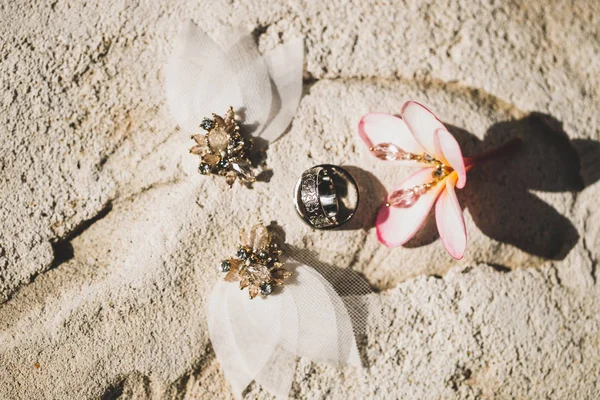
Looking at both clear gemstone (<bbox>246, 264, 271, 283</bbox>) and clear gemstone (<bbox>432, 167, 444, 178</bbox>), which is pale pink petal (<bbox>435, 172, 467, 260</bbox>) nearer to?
clear gemstone (<bbox>432, 167, 444, 178</bbox>)

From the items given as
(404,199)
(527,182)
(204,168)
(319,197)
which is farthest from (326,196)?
(527,182)

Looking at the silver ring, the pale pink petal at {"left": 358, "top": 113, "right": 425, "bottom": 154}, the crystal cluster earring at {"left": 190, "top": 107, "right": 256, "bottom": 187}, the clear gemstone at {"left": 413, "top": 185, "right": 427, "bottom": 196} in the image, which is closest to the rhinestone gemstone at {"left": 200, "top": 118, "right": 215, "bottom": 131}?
the crystal cluster earring at {"left": 190, "top": 107, "right": 256, "bottom": 187}

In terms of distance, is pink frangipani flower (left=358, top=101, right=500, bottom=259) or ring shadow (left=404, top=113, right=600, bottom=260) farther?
ring shadow (left=404, top=113, right=600, bottom=260)

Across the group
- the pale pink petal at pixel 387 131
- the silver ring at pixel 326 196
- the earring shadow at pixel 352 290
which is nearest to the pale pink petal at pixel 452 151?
the pale pink petal at pixel 387 131

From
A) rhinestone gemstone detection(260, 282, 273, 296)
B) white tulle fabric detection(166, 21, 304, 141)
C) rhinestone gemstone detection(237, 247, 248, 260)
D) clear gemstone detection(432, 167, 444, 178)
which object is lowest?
rhinestone gemstone detection(260, 282, 273, 296)

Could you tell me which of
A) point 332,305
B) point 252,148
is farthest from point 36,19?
point 332,305

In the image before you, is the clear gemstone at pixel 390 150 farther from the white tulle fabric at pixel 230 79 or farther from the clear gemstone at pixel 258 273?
the clear gemstone at pixel 258 273

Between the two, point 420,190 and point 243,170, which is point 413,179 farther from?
point 243,170
